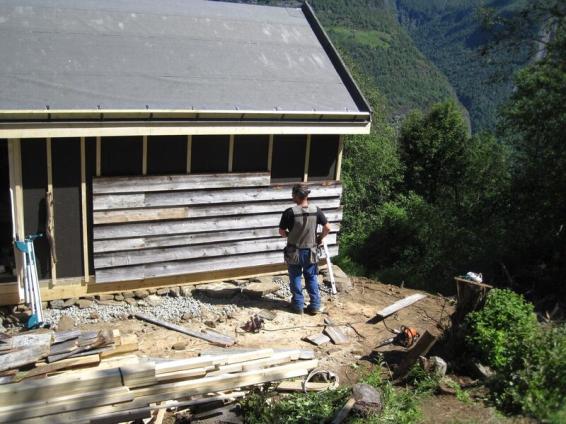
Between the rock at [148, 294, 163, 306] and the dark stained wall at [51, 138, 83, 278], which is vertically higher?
the dark stained wall at [51, 138, 83, 278]

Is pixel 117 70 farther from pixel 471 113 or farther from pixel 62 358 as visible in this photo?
pixel 471 113

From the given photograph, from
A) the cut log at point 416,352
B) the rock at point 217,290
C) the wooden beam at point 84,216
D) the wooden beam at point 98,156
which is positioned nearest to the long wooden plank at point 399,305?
the cut log at point 416,352

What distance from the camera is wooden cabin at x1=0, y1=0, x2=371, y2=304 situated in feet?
25.5

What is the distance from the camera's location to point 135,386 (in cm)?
598

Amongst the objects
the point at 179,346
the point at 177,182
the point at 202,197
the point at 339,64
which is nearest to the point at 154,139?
the point at 177,182

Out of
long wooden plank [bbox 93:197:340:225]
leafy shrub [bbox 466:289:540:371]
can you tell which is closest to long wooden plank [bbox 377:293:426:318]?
long wooden plank [bbox 93:197:340:225]

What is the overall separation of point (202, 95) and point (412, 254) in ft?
36.1

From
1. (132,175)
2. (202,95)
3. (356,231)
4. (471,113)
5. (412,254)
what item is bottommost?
(471,113)

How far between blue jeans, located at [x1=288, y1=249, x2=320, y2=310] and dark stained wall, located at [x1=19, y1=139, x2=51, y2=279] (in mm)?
3425

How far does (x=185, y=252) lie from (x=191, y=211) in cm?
64

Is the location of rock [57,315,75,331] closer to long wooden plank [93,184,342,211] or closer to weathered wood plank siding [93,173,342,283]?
weathered wood plank siding [93,173,342,283]

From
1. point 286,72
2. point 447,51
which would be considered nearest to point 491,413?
point 286,72

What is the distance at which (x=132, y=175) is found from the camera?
8305 millimetres

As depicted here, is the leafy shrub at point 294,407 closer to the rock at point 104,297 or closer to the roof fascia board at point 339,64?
the rock at point 104,297
